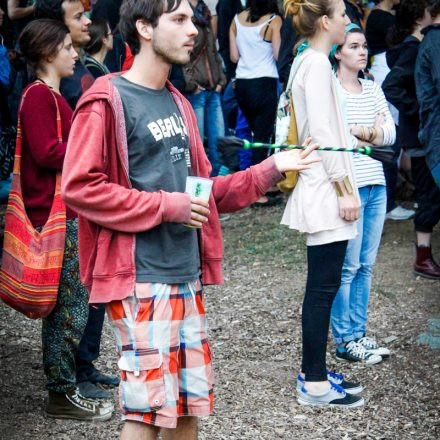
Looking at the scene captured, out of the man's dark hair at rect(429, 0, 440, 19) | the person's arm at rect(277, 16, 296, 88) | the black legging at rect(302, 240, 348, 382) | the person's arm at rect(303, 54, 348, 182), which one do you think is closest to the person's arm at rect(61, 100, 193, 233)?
the person's arm at rect(303, 54, 348, 182)

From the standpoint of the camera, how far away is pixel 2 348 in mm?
5184

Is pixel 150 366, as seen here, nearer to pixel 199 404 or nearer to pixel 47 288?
pixel 199 404

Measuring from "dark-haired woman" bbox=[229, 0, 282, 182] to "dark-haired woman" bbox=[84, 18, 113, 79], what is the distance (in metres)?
3.18

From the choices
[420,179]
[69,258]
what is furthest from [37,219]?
[420,179]

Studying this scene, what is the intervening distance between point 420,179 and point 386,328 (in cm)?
143

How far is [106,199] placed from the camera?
2.87 m

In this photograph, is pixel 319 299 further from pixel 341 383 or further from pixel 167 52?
pixel 167 52

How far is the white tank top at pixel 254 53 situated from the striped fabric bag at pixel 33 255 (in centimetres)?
447

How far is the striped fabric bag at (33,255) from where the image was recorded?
3988mm

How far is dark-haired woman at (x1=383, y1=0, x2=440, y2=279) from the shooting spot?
20.6ft

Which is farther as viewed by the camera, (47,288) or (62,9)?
(62,9)

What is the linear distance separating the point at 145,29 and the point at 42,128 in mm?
1077

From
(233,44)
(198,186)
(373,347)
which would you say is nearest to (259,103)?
(233,44)

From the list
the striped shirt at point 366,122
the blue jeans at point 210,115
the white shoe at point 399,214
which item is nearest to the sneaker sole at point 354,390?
the striped shirt at point 366,122
